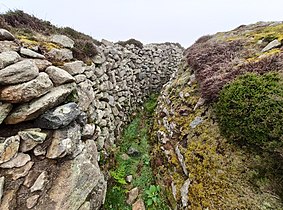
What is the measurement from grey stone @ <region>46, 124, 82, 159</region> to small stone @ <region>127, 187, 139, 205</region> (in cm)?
237

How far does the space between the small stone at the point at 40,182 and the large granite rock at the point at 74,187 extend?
214mm

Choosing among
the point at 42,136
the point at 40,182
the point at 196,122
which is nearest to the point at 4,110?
the point at 42,136

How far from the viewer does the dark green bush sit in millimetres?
4277

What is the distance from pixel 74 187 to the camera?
4.41 m

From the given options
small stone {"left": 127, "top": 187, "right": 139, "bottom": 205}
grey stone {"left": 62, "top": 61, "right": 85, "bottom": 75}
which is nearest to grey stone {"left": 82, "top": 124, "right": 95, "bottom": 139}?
grey stone {"left": 62, "top": 61, "right": 85, "bottom": 75}

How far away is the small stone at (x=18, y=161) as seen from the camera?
12.4 feet

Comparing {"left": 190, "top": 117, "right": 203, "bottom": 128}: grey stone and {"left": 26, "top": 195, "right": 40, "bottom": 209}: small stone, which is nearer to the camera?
{"left": 26, "top": 195, "right": 40, "bottom": 209}: small stone

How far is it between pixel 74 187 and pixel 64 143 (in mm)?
955

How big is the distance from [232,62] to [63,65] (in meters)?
6.08

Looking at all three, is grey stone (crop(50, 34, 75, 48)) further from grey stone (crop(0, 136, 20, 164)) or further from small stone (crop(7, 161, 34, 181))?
small stone (crop(7, 161, 34, 181))

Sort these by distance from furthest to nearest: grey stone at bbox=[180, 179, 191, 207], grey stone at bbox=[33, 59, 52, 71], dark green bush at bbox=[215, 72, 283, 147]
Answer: grey stone at bbox=[180, 179, 191, 207] < grey stone at bbox=[33, 59, 52, 71] < dark green bush at bbox=[215, 72, 283, 147]

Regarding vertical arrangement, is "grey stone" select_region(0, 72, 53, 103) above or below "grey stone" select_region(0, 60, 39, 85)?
below

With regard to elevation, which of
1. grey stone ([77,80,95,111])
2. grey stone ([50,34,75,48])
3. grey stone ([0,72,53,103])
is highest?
grey stone ([50,34,75,48])

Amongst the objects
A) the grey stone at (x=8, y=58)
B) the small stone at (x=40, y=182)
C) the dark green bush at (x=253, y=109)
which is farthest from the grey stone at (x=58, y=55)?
the dark green bush at (x=253, y=109)
